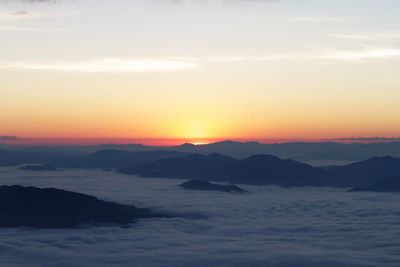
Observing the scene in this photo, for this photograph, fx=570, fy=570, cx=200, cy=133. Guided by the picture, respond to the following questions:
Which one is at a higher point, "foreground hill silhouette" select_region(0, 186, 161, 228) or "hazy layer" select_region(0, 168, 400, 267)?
"foreground hill silhouette" select_region(0, 186, 161, 228)

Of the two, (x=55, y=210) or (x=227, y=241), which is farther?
(x=55, y=210)

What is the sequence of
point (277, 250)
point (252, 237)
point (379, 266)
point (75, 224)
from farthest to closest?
point (75, 224)
point (252, 237)
point (277, 250)
point (379, 266)

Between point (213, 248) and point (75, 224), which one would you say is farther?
point (75, 224)

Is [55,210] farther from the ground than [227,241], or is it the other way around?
[55,210]

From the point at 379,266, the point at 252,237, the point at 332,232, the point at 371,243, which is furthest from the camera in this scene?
the point at 332,232

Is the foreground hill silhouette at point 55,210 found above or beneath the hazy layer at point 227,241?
above

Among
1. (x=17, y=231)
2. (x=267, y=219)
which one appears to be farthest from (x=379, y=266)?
(x=17, y=231)

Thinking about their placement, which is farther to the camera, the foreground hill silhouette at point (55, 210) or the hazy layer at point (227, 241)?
the foreground hill silhouette at point (55, 210)

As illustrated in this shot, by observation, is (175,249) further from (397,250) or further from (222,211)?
(222,211)
